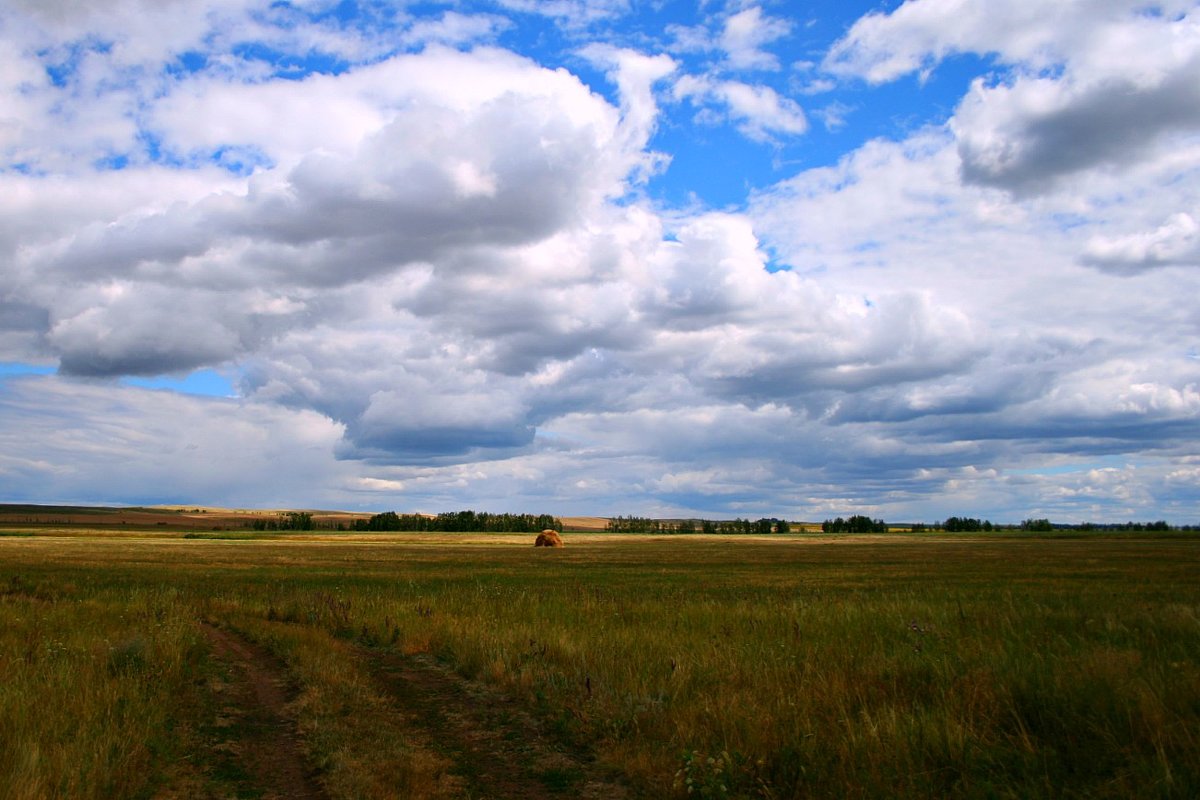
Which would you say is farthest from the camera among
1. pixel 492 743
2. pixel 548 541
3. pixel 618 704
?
pixel 548 541

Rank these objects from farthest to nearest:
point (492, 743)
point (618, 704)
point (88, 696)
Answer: point (88, 696) < point (618, 704) < point (492, 743)

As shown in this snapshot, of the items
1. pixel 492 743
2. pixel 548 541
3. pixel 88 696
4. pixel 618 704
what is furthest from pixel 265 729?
pixel 548 541

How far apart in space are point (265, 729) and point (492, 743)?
3.12 metres

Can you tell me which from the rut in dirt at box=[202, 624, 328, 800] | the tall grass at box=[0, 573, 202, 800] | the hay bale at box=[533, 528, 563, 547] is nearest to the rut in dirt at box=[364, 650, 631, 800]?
the rut in dirt at box=[202, 624, 328, 800]

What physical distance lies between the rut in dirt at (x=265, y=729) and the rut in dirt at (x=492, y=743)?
1.50 m

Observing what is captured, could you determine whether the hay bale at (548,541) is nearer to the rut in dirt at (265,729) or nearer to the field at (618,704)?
the field at (618,704)

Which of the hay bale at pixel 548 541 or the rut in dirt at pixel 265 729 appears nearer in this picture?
the rut in dirt at pixel 265 729

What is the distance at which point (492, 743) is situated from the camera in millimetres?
9641

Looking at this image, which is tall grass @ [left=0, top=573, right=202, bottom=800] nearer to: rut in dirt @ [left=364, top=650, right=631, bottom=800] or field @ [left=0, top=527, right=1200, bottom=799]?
field @ [left=0, top=527, right=1200, bottom=799]

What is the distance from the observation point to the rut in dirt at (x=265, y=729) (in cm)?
804

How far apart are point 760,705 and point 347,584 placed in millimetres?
26382

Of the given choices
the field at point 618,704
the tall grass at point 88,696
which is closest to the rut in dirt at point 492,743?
the field at point 618,704

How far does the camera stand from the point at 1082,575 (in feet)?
126

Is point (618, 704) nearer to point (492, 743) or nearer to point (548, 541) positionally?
point (492, 743)
